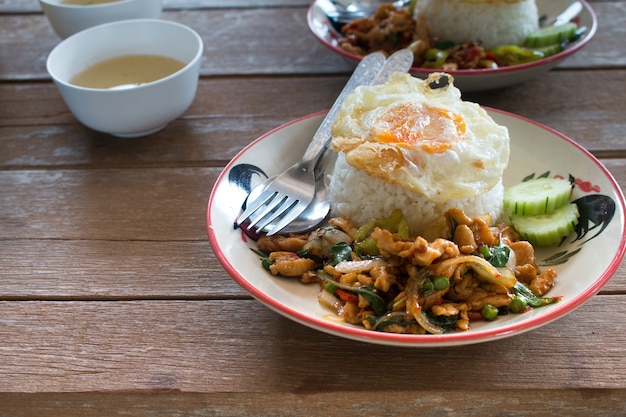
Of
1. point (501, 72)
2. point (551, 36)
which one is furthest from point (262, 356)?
point (551, 36)

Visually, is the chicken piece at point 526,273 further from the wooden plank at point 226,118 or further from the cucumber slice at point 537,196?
the wooden plank at point 226,118

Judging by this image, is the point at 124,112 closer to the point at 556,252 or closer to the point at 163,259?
the point at 163,259

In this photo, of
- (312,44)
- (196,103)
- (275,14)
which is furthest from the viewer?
(275,14)

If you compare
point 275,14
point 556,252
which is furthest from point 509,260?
point 275,14

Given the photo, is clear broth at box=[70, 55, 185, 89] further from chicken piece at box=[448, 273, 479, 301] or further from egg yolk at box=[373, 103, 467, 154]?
chicken piece at box=[448, 273, 479, 301]

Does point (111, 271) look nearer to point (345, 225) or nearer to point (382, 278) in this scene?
point (345, 225)

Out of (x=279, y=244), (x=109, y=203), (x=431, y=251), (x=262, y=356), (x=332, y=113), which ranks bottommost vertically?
(x=109, y=203)

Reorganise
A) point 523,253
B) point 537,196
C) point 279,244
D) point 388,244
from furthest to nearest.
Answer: point 537,196 < point 279,244 < point 523,253 < point 388,244
